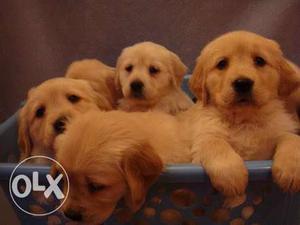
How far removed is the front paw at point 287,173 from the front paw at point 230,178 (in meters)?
0.07

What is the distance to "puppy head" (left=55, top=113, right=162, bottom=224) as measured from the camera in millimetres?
897

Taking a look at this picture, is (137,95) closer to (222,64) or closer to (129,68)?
(129,68)

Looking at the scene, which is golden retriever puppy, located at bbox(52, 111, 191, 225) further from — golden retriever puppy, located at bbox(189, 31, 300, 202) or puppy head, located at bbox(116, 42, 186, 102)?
puppy head, located at bbox(116, 42, 186, 102)

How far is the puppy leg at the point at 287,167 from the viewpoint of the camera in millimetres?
922

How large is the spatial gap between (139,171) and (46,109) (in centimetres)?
46

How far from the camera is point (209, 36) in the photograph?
5.41 ft

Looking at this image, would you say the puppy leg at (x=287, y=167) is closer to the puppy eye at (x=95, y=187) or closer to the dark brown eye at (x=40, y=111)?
the puppy eye at (x=95, y=187)

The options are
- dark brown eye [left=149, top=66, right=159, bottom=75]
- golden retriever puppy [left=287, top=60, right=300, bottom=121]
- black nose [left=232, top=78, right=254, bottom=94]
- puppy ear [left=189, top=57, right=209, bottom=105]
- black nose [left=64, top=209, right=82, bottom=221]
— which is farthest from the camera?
dark brown eye [left=149, top=66, right=159, bottom=75]

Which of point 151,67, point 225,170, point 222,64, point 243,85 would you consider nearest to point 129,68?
point 151,67

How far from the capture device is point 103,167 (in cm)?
90

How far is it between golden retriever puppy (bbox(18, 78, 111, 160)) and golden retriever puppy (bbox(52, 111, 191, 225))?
0.26 meters

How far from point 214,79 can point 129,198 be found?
1.46ft

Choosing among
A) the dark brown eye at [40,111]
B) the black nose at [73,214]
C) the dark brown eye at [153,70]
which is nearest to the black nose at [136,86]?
the dark brown eye at [153,70]

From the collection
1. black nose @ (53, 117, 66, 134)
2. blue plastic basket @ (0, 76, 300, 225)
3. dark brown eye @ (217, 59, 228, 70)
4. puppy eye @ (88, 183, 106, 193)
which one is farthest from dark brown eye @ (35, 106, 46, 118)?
dark brown eye @ (217, 59, 228, 70)
